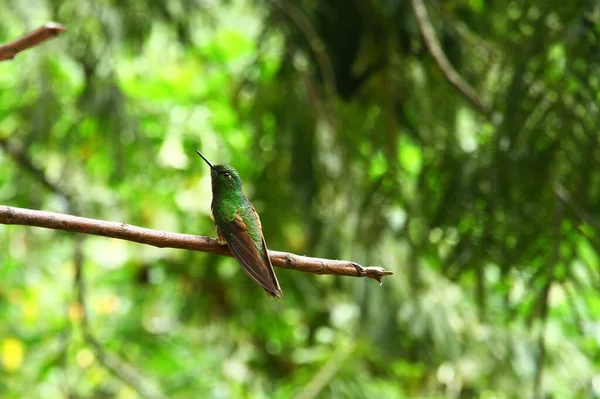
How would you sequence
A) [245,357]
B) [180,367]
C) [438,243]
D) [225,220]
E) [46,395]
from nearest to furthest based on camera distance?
[225,220], [438,243], [245,357], [180,367], [46,395]

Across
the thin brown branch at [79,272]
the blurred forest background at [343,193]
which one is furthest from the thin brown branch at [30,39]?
the thin brown branch at [79,272]

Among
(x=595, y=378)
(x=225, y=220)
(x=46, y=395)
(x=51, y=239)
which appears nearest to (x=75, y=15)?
(x=51, y=239)

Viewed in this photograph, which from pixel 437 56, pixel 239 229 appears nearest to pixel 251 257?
pixel 239 229

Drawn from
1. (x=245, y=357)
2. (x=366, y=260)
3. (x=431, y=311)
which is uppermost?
(x=366, y=260)

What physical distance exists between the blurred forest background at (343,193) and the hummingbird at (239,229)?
152 centimetres

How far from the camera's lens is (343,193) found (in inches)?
162

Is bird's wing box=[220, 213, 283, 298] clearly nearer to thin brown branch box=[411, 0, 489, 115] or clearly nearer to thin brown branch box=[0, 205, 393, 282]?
thin brown branch box=[0, 205, 393, 282]

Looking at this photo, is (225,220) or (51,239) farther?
(51,239)

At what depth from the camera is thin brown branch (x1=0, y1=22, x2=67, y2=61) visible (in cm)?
191

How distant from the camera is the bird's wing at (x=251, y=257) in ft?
4.96

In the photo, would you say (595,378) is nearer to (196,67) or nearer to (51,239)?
(51,239)

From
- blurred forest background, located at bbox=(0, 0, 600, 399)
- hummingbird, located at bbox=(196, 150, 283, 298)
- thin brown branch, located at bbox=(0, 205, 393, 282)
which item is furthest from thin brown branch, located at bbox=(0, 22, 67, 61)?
blurred forest background, located at bbox=(0, 0, 600, 399)

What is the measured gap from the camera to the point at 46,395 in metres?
7.21

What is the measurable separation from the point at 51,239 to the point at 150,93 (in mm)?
1998
